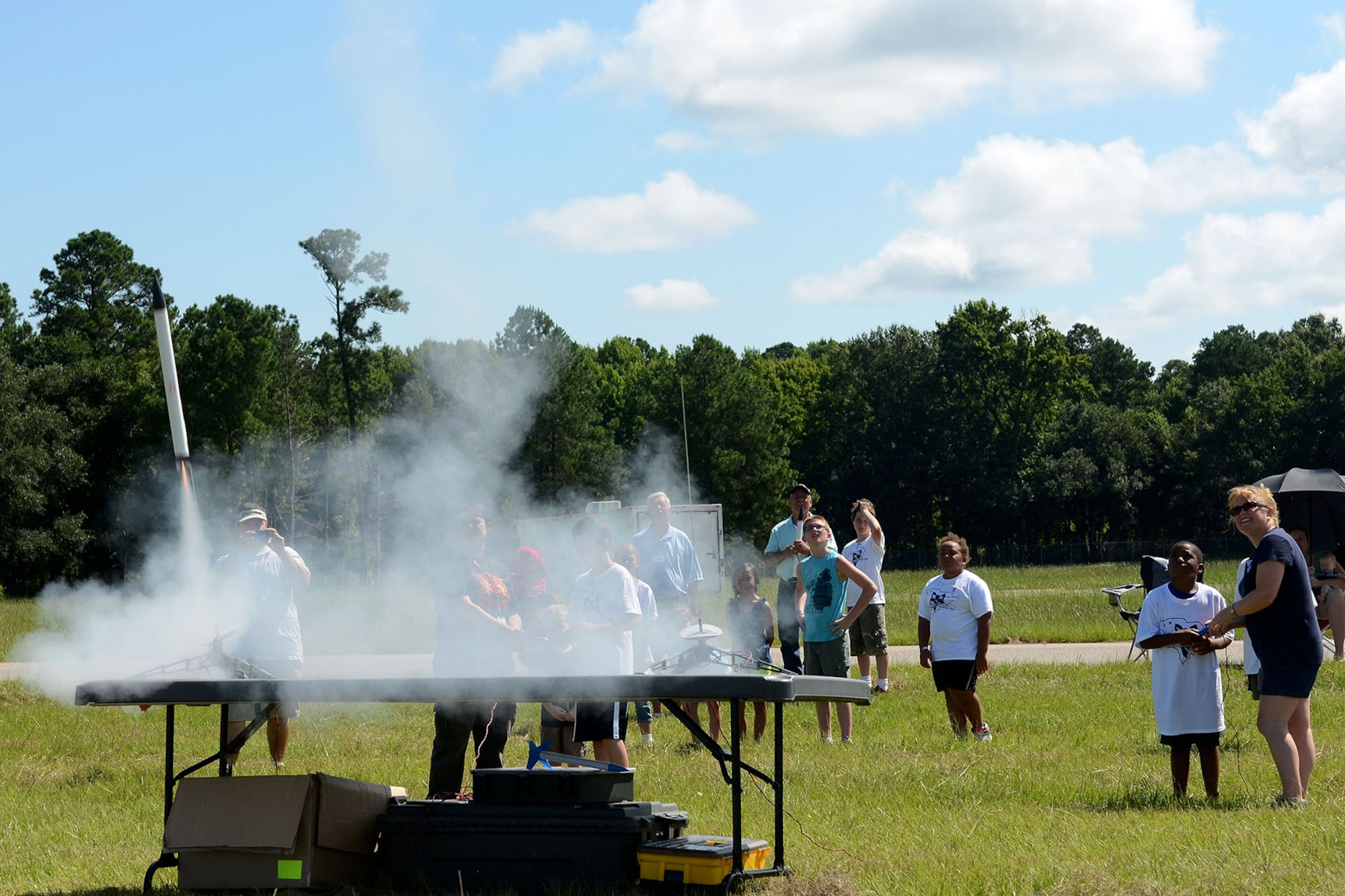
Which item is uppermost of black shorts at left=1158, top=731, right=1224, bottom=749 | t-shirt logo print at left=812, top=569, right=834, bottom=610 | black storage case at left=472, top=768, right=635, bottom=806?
t-shirt logo print at left=812, top=569, right=834, bottom=610

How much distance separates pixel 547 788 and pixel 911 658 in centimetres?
1226

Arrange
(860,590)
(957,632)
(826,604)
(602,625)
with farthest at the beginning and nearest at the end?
(860,590)
(826,604)
(957,632)
(602,625)

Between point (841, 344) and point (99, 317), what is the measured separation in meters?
42.8

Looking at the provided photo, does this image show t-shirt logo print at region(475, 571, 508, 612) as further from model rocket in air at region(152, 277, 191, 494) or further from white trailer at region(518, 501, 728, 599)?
model rocket in air at region(152, 277, 191, 494)

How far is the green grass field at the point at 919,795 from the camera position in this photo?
6012mm

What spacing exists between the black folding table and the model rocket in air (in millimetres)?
4206

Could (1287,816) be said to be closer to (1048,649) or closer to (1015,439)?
(1048,649)

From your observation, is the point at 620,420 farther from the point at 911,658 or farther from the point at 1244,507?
the point at 1244,507

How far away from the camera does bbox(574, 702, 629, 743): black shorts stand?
311 inches

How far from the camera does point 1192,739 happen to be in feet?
25.1

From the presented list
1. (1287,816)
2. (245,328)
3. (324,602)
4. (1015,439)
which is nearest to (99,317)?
(245,328)

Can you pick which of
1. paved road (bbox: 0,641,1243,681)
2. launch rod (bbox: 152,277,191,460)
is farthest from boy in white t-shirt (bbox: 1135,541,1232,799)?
paved road (bbox: 0,641,1243,681)

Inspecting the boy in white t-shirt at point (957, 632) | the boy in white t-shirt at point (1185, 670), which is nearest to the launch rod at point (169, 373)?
the boy in white t-shirt at point (957, 632)

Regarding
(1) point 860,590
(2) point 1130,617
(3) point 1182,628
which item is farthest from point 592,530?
(2) point 1130,617
